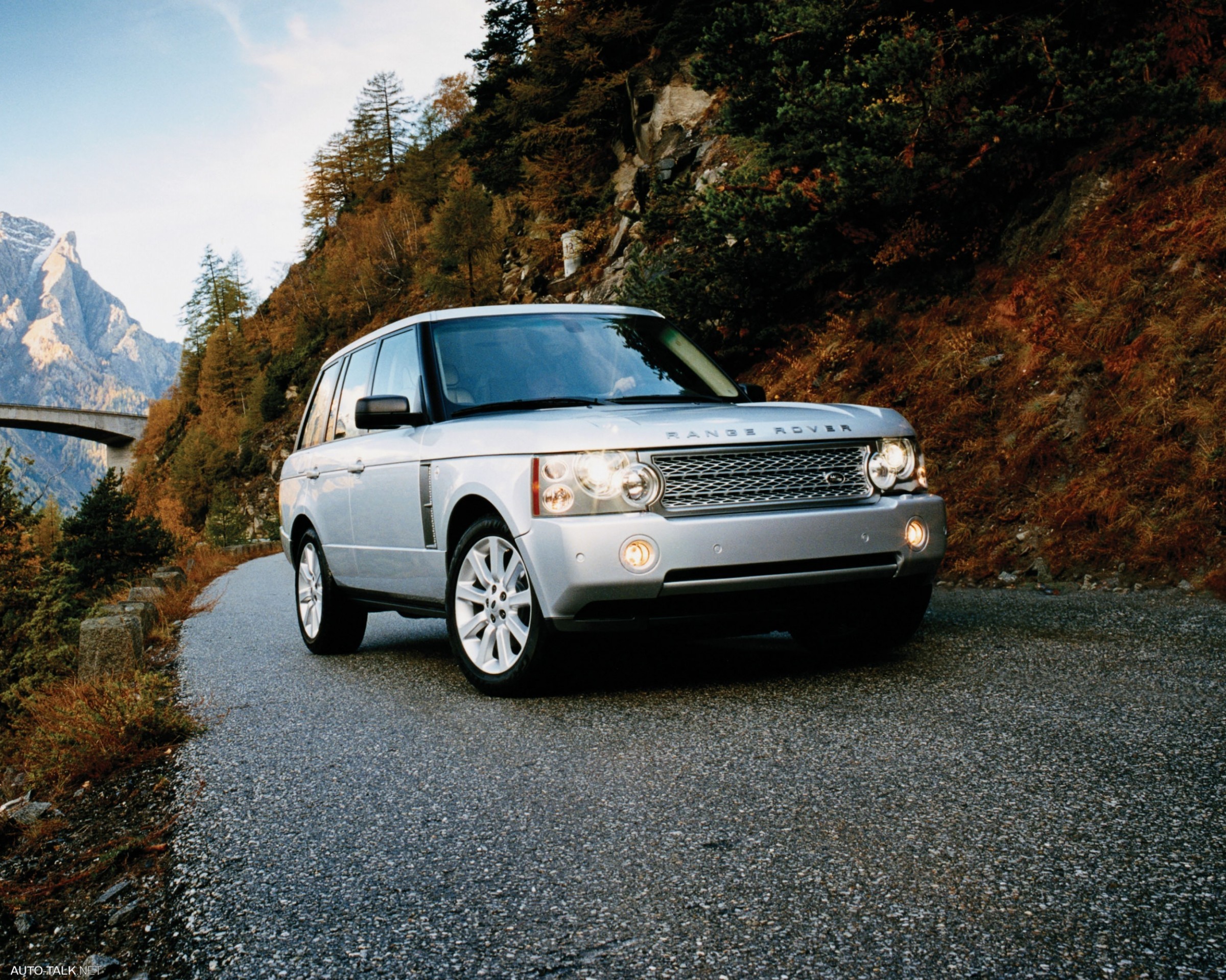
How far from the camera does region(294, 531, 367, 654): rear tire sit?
711cm

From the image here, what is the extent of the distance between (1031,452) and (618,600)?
5.64 meters

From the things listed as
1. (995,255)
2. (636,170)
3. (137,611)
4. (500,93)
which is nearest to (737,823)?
(137,611)

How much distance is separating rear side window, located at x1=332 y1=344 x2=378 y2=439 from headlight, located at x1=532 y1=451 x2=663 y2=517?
2.51 metres

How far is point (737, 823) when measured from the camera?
3.09 meters

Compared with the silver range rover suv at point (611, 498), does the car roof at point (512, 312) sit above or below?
above

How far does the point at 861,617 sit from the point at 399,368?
10.1 feet

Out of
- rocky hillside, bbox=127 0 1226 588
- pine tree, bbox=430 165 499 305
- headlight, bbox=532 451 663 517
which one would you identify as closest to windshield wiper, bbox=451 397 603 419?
headlight, bbox=532 451 663 517

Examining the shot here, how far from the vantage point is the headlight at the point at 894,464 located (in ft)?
16.5

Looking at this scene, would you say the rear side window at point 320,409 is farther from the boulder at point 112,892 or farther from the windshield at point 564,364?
the boulder at point 112,892

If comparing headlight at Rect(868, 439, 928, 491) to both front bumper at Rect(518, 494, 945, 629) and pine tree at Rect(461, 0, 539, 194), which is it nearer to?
front bumper at Rect(518, 494, 945, 629)

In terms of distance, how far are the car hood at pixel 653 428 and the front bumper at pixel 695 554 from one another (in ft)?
1.10

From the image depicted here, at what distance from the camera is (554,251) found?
35.8 meters

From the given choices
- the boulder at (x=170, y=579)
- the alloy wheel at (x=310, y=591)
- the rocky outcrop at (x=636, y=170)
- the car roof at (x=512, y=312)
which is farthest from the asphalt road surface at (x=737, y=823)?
the rocky outcrop at (x=636, y=170)

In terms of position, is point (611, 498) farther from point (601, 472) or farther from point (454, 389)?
point (454, 389)
